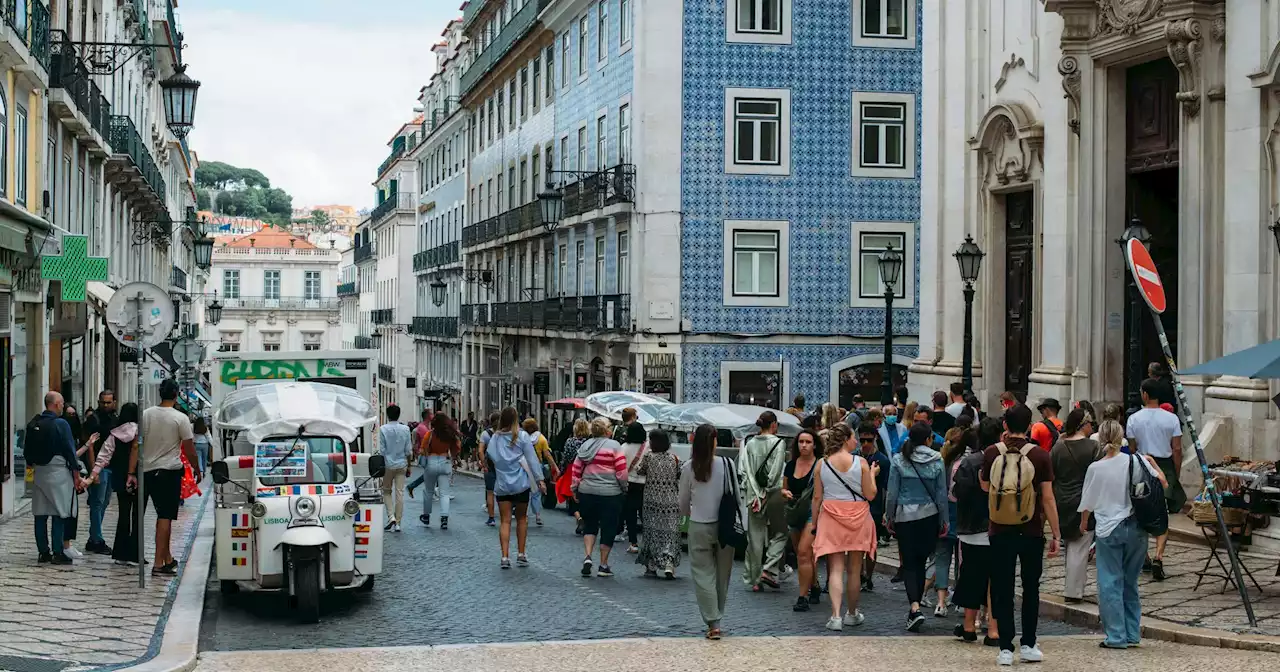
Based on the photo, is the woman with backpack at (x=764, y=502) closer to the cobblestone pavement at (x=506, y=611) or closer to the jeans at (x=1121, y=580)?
the cobblestone pavement at (x=506, y=611)

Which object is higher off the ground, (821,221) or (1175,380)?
(821,221)

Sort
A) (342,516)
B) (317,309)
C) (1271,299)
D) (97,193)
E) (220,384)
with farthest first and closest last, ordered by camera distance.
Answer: (317,309), (97,193), (220,384), (1271,299), (342,516)

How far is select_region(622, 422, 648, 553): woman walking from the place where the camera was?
17188 millimetres

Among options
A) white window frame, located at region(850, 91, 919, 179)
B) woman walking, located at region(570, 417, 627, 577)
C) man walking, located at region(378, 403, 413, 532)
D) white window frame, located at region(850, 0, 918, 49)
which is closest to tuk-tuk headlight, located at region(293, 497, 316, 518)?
woman walking, located at region(570, 417, 627, 577)

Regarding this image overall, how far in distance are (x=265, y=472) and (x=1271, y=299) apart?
34.7ft

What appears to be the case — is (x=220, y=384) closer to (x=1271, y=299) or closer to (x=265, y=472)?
(x=265, y=472)

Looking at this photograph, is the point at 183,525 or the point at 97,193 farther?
the point at 97,193

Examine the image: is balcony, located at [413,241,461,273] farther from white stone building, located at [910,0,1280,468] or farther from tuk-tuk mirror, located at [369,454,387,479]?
tuk-tuk mirror, located at [369,454,387,479]

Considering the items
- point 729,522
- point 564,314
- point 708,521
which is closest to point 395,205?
point 564,314

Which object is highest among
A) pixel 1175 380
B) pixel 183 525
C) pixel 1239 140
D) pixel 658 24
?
pixel 658 24

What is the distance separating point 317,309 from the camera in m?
107

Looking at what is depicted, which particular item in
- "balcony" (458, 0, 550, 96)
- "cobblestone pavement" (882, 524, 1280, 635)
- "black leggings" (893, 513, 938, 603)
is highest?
"balcony" (458, 0, 550, 96)

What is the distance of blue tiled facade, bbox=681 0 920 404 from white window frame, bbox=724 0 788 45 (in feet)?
0.41

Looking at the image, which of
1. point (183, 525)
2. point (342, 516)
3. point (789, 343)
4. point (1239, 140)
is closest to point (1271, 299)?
point (1239, 140)
